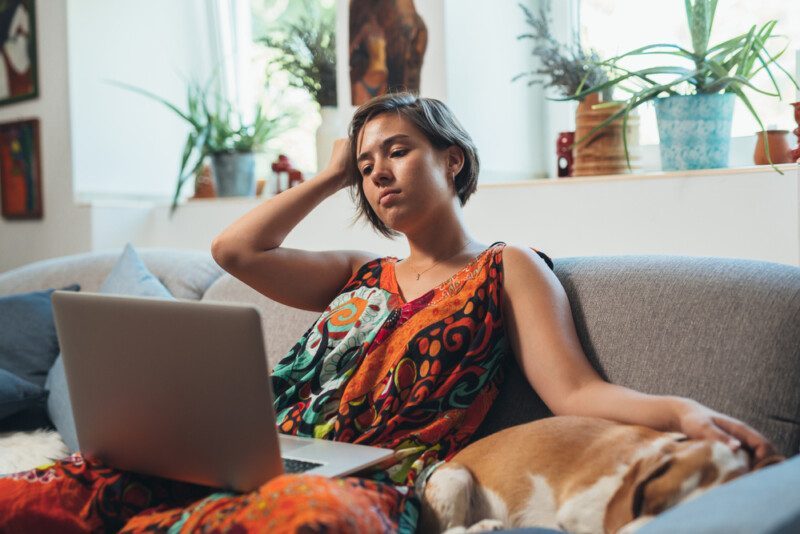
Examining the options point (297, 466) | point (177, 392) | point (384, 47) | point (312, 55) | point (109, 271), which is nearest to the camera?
point (177, 392)

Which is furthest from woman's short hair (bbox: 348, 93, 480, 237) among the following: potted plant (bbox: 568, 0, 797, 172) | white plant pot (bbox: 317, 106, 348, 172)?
white plant pot (bbox: 317, 106, 348, 172)

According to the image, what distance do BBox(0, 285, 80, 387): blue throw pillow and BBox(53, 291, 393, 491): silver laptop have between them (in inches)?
42.9

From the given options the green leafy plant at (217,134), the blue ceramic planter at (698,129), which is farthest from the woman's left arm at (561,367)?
the green leafy plant at (217,134)

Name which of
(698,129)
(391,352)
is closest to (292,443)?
(391,352)

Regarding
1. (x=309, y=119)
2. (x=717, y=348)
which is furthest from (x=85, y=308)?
(x=309, y=119)

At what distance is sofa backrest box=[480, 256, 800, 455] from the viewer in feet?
4.61

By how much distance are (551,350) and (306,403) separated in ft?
1.55

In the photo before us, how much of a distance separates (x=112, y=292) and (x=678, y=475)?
5.99ft

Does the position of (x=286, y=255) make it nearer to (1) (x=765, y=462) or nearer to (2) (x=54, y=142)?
(1) (x=765, y=462)

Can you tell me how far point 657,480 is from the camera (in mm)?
1091

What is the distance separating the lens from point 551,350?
1501 mm

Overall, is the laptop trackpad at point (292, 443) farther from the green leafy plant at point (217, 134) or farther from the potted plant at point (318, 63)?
the green leafy plant at point (217, 134)

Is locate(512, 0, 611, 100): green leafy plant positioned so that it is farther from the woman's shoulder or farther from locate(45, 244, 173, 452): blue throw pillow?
locate(45, 244, 173, 452): blue throw pillow

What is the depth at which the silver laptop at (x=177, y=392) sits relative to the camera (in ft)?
3.72
